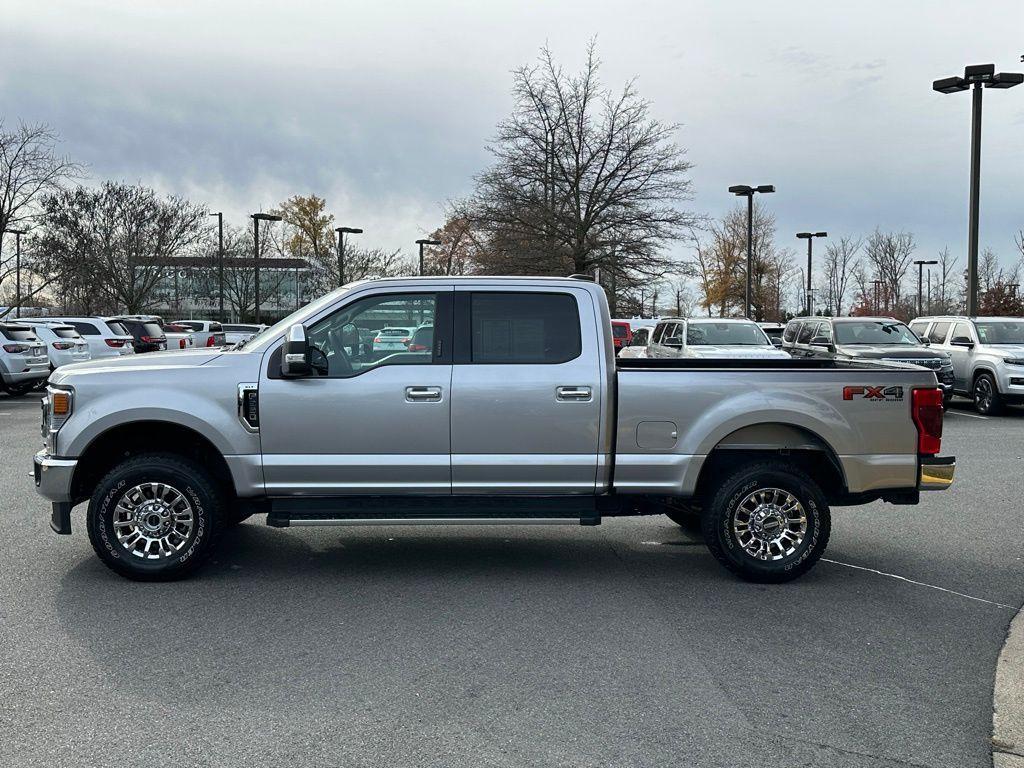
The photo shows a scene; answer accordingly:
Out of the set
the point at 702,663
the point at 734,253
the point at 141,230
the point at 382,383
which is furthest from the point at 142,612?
the point at 734,253

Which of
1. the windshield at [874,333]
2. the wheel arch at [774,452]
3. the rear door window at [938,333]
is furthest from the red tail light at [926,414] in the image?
the rear door window at [938,333]

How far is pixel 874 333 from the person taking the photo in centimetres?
1884

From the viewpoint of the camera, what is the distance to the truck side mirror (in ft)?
20.4

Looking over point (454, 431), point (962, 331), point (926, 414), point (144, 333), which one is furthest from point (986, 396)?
point (144, 333)

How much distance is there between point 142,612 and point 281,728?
208 centimetres

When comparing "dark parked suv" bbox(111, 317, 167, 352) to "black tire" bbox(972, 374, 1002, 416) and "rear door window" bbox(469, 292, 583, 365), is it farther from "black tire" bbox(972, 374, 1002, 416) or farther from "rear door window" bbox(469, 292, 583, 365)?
"rear door window" bbox(469, 292, 583, 365)

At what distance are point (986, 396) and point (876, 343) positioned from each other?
225 cm

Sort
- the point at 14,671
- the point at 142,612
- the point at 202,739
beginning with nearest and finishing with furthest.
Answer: the point at 202,739, the point at 14,671, the point at 142,612

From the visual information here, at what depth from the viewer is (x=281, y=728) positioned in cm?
420

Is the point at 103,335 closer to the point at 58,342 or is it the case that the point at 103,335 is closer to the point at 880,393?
the point at 58,342

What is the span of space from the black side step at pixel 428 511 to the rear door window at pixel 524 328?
96cm

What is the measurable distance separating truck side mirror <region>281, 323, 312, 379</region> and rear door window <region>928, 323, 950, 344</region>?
17195 mm

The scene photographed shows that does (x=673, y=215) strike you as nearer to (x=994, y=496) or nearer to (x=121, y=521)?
(x=994, y=496)

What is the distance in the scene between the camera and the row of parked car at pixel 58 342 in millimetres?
20734
